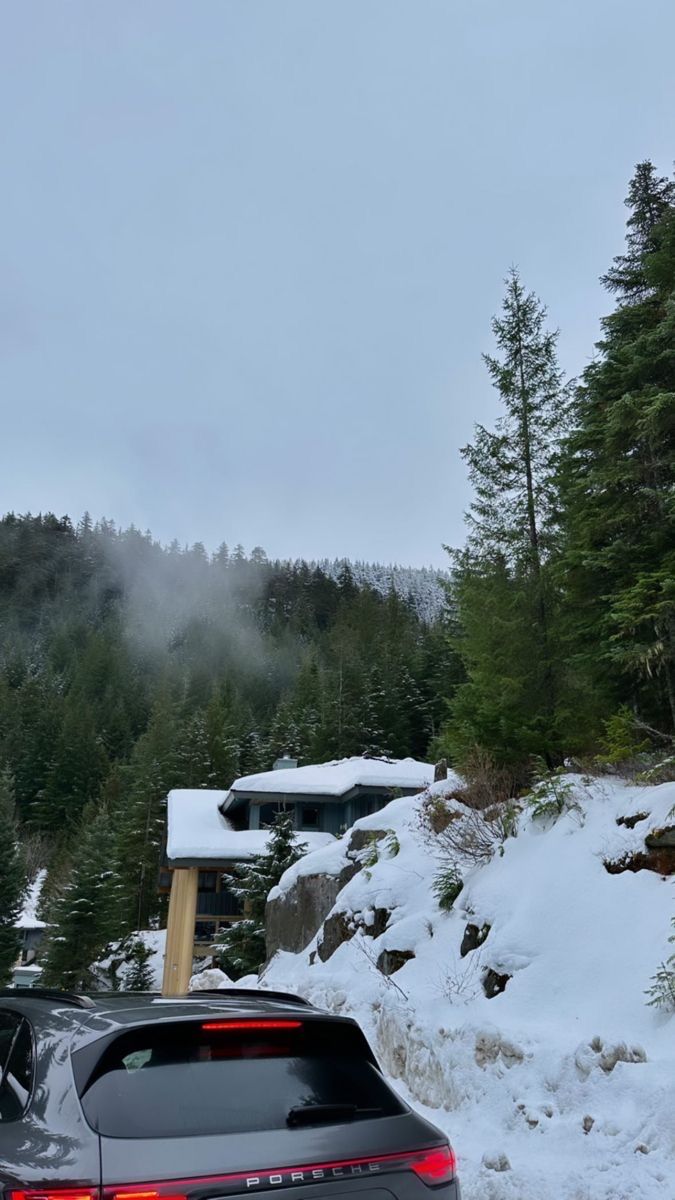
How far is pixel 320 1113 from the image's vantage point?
2834 millimetres

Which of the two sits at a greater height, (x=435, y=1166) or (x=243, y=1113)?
(x=243, y=1113)

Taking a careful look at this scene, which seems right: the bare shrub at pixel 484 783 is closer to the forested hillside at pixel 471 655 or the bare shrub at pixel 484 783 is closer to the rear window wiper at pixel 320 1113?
the forested hillside at pixel 471 655

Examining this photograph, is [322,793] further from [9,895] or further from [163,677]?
[163,677]

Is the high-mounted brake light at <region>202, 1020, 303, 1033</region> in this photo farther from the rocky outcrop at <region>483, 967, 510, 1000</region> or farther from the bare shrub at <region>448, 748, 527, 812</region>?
the bare shrub at <region>448, 748, 527, 812</region>

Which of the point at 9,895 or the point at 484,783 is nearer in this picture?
the point at 484,783

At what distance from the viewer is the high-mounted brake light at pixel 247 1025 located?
9.64ft

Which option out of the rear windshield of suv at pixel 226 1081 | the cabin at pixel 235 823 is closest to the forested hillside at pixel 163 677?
the cabin at pixel 235 823

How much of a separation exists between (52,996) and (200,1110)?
1.26 metres

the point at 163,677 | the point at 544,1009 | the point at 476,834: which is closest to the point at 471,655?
the point at 476,834

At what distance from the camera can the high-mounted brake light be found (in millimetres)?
2939

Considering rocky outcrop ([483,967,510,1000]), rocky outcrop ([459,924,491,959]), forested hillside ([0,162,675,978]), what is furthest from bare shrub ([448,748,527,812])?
rocky outcrop ([483,967,510,1000])

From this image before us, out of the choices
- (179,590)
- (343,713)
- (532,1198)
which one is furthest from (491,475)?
(179,590)

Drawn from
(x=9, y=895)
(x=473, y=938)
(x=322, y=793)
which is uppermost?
(x=322, y=793)

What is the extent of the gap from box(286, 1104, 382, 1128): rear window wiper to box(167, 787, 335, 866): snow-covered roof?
20642 mm
